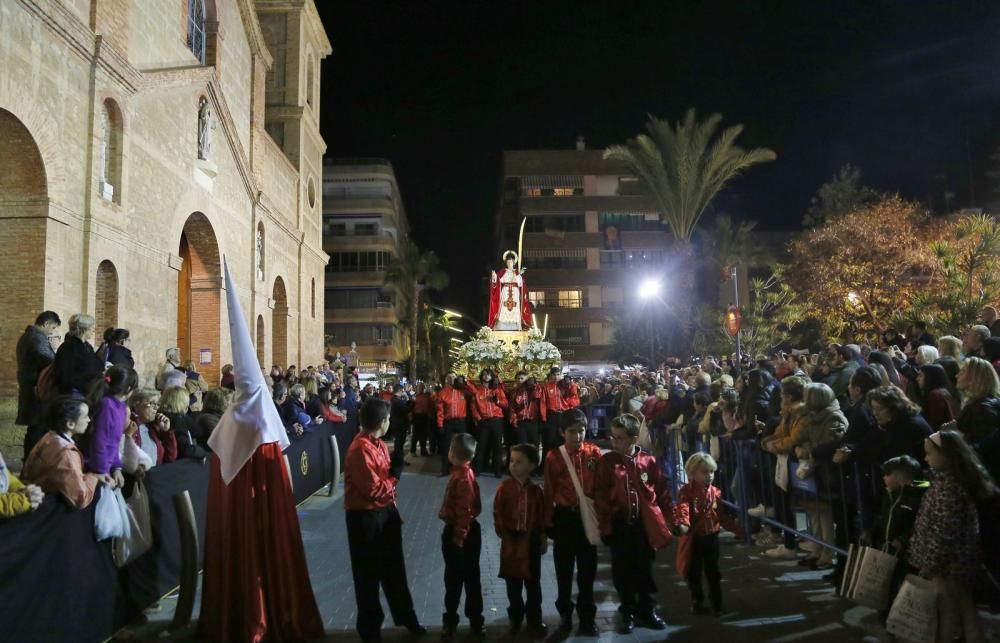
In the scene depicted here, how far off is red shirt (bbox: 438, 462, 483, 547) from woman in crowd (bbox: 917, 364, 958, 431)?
4.19m

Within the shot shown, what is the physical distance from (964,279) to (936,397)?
39.5ft

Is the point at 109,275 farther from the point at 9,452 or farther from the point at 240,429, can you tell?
the point at 240,429

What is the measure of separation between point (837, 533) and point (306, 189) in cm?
2761

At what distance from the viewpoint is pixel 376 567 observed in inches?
211

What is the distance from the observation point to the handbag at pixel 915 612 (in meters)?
4.52

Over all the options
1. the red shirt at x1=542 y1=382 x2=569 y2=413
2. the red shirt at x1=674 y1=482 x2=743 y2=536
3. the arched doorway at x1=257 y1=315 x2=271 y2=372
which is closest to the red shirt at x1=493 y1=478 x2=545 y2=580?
the red shirt at x1=674 y1=482 x2=743 y2=536

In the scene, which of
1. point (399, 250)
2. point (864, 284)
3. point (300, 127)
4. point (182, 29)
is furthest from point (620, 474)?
point (399, 250)

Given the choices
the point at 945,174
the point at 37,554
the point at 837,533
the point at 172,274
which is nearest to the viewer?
the point at 37,554

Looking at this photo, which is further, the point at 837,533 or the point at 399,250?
the point at 399,250

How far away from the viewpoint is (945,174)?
4119 centimetres

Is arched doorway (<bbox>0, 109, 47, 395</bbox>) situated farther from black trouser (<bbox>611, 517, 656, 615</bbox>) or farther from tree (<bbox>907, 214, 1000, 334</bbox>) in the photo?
tree (<bbox>907, 214, 1000, 334</bbox>)

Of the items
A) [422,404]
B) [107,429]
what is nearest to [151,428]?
[107,429]

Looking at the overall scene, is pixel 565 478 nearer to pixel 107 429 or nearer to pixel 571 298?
pixel 107 429

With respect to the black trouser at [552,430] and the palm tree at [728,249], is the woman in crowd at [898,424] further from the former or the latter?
the palm tree at [728,249]
